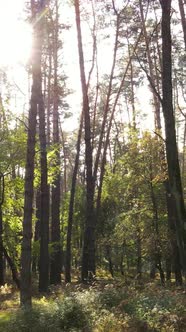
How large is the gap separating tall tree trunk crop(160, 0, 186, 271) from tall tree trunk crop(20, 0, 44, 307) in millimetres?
3116

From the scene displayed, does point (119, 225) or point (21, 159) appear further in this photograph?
point (119, 225)

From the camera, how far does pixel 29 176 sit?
10.4 metres

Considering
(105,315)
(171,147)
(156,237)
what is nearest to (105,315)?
(105,315)

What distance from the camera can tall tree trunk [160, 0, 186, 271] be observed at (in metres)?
9.32

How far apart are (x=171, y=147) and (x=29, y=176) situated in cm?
340

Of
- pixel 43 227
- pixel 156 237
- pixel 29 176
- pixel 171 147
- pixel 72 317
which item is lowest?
pixel 72 317

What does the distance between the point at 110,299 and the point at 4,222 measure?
36.3 ft

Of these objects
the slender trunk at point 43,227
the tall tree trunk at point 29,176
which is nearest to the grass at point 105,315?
the tall tree trunk at point 29,176

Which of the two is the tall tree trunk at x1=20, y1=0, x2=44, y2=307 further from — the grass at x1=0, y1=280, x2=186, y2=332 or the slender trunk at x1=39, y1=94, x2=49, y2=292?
the slender trunk at x1=39, y1=94, x2=49, y2=292

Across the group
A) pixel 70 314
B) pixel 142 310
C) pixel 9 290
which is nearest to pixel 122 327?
pixel 142 310

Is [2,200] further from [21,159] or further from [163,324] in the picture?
[163,324]

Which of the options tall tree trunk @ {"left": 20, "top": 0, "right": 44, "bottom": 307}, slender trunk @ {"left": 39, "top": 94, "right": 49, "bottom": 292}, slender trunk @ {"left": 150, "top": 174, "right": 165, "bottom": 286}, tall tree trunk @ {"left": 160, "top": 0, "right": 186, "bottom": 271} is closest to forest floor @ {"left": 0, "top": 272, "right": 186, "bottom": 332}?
tall tree trunk @ {"left": 160, "top": 0, "right": 186, "bottom": 271}

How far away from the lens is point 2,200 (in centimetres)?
1664

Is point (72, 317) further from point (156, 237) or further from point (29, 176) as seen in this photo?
point (156, 237)
